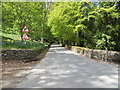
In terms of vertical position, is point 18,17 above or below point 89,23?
below

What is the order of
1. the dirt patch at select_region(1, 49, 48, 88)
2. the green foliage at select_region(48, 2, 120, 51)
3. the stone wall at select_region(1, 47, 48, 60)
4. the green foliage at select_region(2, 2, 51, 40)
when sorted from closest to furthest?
the dirt patch at select_region(1, 49, 48, 88) < the stone wall at select_region(1, 47, 48, 60) < the green foliage at select_region(2, 2, 51, 40) < the green foliage at select_region(48, 2, 120, 51)

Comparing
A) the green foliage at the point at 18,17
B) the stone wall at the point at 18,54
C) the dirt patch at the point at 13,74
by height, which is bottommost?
the dirt patch at the point at 13,74

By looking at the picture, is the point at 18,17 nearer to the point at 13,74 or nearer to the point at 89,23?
the point at 13,74

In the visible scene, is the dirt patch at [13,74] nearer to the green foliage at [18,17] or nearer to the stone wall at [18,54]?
the stone wall at [18,54]

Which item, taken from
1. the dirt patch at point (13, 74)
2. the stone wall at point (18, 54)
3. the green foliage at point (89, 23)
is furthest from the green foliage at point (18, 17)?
the green foliage at point (89, 23)

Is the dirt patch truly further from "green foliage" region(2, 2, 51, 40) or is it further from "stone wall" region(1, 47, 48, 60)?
"green foliage" region(2, 2, 51, 40)

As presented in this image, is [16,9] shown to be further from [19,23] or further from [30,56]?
[30,56]

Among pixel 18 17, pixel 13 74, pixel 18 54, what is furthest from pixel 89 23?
pixel 13 74

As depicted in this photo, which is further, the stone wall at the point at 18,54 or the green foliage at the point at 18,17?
the green foliage at the point at 18,17

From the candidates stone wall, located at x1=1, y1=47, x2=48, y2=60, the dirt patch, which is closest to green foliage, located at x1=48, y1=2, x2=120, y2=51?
stone wall, located at x1=1, y1=47, x2=48, y2=60

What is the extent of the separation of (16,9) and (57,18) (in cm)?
917

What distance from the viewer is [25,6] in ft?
37.4

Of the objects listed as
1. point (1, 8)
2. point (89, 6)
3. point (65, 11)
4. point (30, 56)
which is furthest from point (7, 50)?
point (89, 6)

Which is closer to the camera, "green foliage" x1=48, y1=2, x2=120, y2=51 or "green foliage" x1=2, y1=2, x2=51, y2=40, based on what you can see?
"green foliage" x1=2, y1=2, x2=51, y2=40
